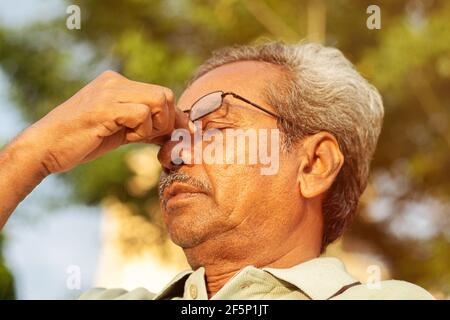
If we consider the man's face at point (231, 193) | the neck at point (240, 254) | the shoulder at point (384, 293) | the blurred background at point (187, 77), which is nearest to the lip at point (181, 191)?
the man's face at point (231, 193)

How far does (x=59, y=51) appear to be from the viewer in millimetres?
6227

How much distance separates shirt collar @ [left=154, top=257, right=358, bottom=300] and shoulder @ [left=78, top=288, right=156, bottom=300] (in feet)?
0.23

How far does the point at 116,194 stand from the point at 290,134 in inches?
154

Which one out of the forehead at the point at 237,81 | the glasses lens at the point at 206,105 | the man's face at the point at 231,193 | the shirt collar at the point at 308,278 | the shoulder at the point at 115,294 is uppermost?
the forehead at the point at 237,81

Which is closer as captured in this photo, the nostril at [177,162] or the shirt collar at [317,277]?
the shirt collar at [317,277]

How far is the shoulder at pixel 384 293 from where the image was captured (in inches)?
75.5

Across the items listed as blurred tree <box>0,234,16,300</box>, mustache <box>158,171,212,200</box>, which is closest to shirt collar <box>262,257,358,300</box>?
mustache <box>158,171,212,200</box>

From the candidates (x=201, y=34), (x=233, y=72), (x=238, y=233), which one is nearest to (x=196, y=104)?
(x=233, y=72)

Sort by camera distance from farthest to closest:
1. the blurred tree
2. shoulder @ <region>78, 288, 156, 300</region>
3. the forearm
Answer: the blurred tree
shoulder @ <region>78, 288, 156, 300</region>
the forearm

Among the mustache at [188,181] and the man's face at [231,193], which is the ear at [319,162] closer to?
the man's face at [231,193]

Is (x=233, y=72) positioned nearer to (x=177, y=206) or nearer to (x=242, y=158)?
(x=242, y=158)

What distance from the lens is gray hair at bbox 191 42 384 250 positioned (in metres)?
2.28

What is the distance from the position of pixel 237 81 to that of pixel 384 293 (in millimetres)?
757

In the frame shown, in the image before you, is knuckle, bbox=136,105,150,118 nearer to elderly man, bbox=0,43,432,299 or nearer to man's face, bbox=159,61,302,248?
elderly man, bbox=0,43,432,299
